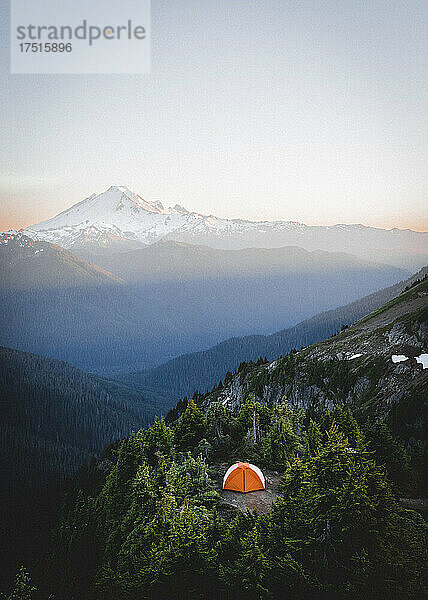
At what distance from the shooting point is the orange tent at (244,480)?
117ft

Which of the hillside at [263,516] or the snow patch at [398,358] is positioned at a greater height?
the snow patch at [398,358]

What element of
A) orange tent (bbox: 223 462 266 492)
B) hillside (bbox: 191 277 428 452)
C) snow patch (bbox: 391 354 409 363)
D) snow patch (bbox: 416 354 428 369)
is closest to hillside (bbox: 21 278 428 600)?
hillside (bbox: 191 277 428 452)

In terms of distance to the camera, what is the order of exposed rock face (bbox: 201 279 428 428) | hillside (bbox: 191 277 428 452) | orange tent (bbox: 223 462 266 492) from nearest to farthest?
orange tent (bbox: 223 462 266 492)
hillside (bbox: 191 277 428 452)
exposed rock face (bbox: 201 279 428 428)

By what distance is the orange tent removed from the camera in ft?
117

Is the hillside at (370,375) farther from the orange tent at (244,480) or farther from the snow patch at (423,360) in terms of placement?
the orange tent at (244,480)

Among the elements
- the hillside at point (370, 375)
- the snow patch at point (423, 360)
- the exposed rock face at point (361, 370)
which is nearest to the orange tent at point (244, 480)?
the hillside at point (370, 375)

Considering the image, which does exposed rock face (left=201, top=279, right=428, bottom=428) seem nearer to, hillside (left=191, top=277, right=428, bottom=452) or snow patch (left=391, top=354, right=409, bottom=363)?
hillside (left=191, top=277, right=428, bottom=452)

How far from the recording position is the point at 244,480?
1403 inches

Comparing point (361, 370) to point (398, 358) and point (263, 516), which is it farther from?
point (263, 516)

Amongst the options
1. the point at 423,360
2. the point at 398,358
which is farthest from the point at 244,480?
the point at 398,358

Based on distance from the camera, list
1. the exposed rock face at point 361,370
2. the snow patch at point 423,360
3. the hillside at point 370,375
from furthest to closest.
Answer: the exposed rock face at point 361,370
the snow patch at point 423,360
the hillside at point 370,375

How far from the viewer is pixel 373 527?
1919 centimetres

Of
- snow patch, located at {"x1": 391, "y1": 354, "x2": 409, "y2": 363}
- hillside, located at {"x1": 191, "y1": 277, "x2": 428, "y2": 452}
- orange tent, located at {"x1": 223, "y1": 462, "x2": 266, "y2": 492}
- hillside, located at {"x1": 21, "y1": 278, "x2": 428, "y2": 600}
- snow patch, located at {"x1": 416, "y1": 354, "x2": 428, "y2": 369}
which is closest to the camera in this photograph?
hillside, located at {"x1": 21, "y1": 278, "x2": 428, "y2": 600}

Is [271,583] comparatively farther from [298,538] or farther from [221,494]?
[221,494]
